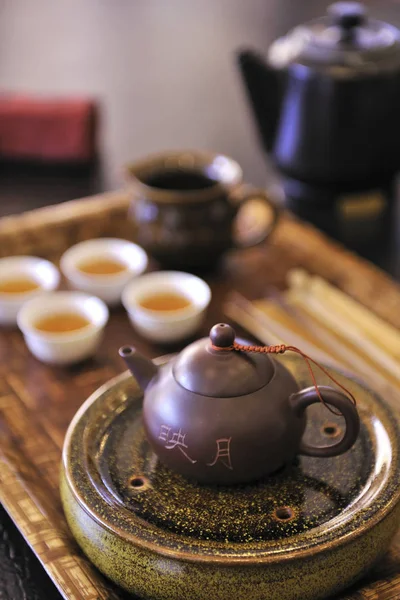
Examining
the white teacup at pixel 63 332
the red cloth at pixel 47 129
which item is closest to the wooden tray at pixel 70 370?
the white teacup at pixel 63 332

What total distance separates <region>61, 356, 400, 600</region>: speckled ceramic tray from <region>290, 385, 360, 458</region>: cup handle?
0.10 ft

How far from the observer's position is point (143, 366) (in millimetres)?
872

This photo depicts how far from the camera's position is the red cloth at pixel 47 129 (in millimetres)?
1702

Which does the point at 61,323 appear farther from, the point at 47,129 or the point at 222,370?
the point at 47,129

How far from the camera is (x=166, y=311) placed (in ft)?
4.00

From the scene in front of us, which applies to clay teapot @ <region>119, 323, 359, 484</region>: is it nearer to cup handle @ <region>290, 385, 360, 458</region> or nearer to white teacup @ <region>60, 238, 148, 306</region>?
cup handle @ <region>290, 385, 360, 458</region>

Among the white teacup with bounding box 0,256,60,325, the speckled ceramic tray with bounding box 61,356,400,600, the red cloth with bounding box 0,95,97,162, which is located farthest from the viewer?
the red cloth with bounding box 0,95,97,162

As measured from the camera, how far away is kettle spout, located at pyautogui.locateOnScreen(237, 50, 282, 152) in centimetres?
147

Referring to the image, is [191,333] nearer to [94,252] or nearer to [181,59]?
[94,252]

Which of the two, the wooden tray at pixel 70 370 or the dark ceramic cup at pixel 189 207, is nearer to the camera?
the wooden tray at pixel 70 370

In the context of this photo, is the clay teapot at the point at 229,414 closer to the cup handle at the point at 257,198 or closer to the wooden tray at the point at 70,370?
the wooden tray at the point at 70,370

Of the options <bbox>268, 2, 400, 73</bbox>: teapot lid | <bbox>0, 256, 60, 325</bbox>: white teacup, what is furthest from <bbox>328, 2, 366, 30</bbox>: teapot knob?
<bbox>0, 256, 60, 325</bbox>: white teacup

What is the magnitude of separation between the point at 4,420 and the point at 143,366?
29 cm

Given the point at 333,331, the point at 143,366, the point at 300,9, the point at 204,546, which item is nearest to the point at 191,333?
the point at 333,331
